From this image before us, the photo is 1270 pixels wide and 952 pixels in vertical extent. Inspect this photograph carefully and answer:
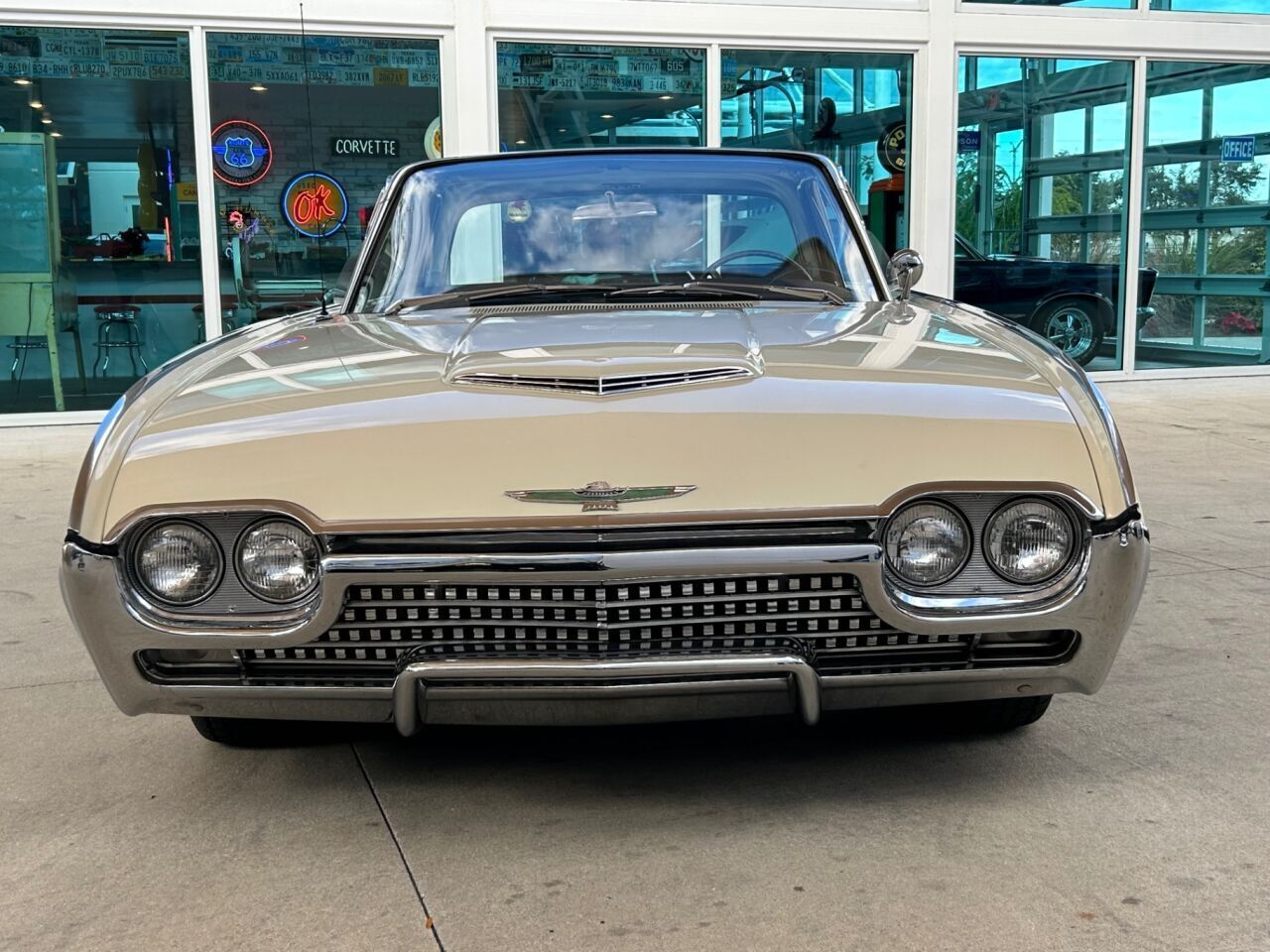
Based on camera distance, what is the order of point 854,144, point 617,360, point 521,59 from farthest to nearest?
point 854,144 < point 521,59 < point 617,360

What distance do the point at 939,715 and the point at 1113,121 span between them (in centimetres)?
925

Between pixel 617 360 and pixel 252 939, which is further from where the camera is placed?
pixel 617 360

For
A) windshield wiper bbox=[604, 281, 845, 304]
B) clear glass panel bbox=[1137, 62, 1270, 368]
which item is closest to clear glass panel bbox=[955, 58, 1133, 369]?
clear glass panel bbox=[1137, 62, 1270, 368]

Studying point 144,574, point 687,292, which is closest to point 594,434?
point 144,574

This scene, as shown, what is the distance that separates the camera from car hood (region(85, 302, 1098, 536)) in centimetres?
221

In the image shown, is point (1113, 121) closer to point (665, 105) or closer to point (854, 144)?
point (854, 144)

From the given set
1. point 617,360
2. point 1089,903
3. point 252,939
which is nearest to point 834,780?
point 1089,903

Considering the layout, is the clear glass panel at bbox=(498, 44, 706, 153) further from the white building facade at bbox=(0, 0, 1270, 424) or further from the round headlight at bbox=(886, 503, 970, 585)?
the round headlight at bbox=(886, 503, 970, 585)

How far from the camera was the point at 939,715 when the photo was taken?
118 inches

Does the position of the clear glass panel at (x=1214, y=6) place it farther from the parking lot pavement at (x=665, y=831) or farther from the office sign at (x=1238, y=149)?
the parking lot pavement at (x=665, y=831)

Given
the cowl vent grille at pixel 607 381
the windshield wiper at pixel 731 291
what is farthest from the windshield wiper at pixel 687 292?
the cowl vent grille at pixel 607 381

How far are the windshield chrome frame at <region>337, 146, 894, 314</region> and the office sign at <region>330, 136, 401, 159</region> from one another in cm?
624

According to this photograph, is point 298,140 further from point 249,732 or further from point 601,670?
point 601,670

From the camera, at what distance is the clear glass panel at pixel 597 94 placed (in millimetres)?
9898
